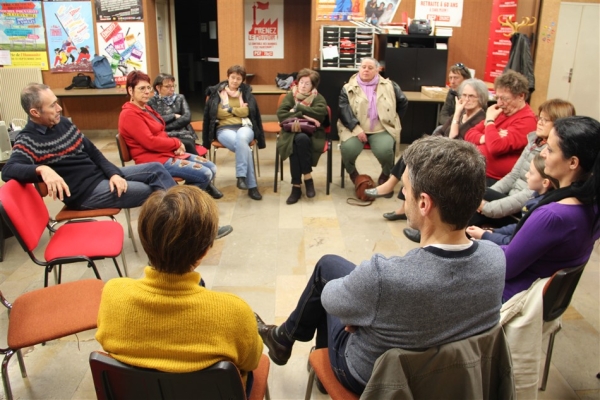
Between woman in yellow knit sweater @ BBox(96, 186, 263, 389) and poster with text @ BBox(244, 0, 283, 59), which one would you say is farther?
poster with text @ BBox(244, 0, 283, 59)

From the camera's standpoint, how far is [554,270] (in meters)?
1.92

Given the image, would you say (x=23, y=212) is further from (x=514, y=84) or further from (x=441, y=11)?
(x=441, y=11)

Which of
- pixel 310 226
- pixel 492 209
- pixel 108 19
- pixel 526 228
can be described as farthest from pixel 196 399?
pixel 108 19

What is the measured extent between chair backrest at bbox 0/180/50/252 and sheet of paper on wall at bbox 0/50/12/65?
498 centimetres

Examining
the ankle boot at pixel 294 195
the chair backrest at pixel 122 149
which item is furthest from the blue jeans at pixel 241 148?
the chair backrest at pixel 122 149

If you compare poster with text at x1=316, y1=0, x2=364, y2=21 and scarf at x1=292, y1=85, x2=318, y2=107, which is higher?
poster with text at x1=316, y1=0, x2=364, y2=21

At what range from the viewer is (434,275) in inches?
49.1

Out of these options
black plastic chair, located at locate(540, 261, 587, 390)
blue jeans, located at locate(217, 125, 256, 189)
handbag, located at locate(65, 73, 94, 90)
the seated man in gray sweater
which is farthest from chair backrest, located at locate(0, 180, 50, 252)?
handbag, located at locate(65, 73, 94, 90)

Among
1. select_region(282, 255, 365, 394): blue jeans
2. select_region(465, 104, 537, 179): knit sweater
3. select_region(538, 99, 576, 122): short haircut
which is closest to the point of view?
select_region(282, 255, 365, 394): blue jeans

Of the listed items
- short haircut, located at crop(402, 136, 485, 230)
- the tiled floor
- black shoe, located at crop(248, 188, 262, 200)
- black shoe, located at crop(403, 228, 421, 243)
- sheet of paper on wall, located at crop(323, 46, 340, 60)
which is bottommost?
the tiled floor

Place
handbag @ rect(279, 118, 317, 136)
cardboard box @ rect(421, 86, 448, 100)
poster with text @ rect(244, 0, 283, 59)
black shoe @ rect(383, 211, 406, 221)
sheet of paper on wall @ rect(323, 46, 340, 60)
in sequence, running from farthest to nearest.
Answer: poster with text @ rect(244, 0, 283, 59)
sheet of paper on wall @ rect(323, 46, 340, 60)
cardboard box @ rect(421, 86, 448, 100)
handbag @ rect(279, 118, 317, 136)
black shoe @ rect(383, 211, 406, 221)

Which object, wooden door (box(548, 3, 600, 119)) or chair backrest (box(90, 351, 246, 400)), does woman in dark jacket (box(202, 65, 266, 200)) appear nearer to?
chair backrest (box(90, 351, 246, 400))

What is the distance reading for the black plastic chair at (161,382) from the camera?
1265mm

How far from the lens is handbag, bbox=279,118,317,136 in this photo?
447 centimetres
